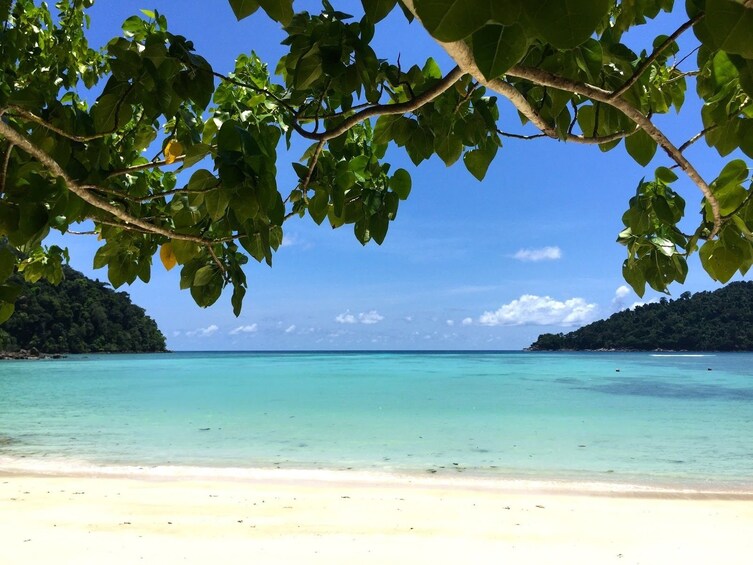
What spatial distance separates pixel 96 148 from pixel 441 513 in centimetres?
461

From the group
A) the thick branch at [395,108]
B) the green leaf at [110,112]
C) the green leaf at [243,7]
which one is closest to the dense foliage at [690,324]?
the thick branch at [395,108]

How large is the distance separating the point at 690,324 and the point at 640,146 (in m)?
65.8

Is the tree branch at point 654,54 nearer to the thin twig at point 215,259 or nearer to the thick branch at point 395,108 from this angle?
the thick branch at point 395,108

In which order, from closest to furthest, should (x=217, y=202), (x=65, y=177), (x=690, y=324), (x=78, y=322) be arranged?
(x=217, y=202), (x=65, y=177), (x=78, y=322), (x=690, y=324)

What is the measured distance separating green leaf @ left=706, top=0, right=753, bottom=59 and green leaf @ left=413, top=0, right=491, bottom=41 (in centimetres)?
16

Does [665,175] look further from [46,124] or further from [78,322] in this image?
[78,322]

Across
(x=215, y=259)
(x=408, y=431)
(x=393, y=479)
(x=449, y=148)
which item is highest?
(x=449, y=148)

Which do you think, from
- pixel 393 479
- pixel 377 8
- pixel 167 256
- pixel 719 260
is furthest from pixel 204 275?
pixel 393 479

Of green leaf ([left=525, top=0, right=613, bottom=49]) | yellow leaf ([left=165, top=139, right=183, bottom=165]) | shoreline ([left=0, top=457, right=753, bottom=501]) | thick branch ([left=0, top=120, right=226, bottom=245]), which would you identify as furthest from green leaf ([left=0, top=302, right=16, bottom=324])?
shoreline ([left=0, top=457, right=753, bottom=501])

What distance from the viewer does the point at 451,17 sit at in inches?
12.9

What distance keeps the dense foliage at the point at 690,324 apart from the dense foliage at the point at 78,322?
160 feet

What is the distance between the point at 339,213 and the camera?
1032 millimetres

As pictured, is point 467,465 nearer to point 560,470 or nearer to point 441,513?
point 560,470

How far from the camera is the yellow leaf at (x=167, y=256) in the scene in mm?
1249
